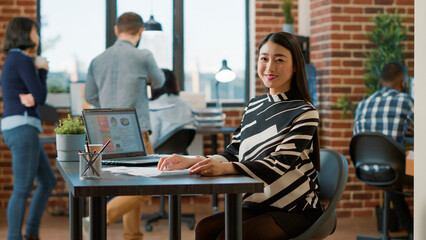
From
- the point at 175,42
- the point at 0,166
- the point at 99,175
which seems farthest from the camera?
the point at 175,42

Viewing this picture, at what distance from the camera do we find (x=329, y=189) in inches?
104

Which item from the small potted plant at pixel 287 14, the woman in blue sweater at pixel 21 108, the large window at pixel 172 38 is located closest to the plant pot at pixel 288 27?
the small potted plant at pixel 287 14

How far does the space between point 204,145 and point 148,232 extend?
1253 millimetres

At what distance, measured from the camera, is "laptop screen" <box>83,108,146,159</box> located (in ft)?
8.38

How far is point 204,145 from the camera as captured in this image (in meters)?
6.15

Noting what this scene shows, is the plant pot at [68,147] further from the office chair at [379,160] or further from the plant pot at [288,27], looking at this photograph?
the plant pot at [288,27]

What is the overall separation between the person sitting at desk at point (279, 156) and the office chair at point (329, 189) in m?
0.04

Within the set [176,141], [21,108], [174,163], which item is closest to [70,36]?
[176,141]

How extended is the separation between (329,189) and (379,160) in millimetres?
1841

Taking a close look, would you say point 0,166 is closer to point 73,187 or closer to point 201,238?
point 201,238

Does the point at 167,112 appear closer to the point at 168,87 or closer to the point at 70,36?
the point at 168,87

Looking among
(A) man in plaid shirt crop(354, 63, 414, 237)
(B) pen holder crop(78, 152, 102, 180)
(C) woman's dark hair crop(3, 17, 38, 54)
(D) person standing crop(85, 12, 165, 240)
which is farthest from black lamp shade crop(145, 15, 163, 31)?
(B) pen holder crop(78, 152, 102, 180)

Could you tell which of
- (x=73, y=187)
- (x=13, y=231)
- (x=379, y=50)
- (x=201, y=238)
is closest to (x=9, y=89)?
(x=13, y=231)

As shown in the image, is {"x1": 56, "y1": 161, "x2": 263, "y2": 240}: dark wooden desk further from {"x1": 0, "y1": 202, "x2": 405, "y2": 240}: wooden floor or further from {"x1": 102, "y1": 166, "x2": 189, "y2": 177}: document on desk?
{"x1": 0, "y1": 202, "x2": 405, "y2": 240}: wooden floor
